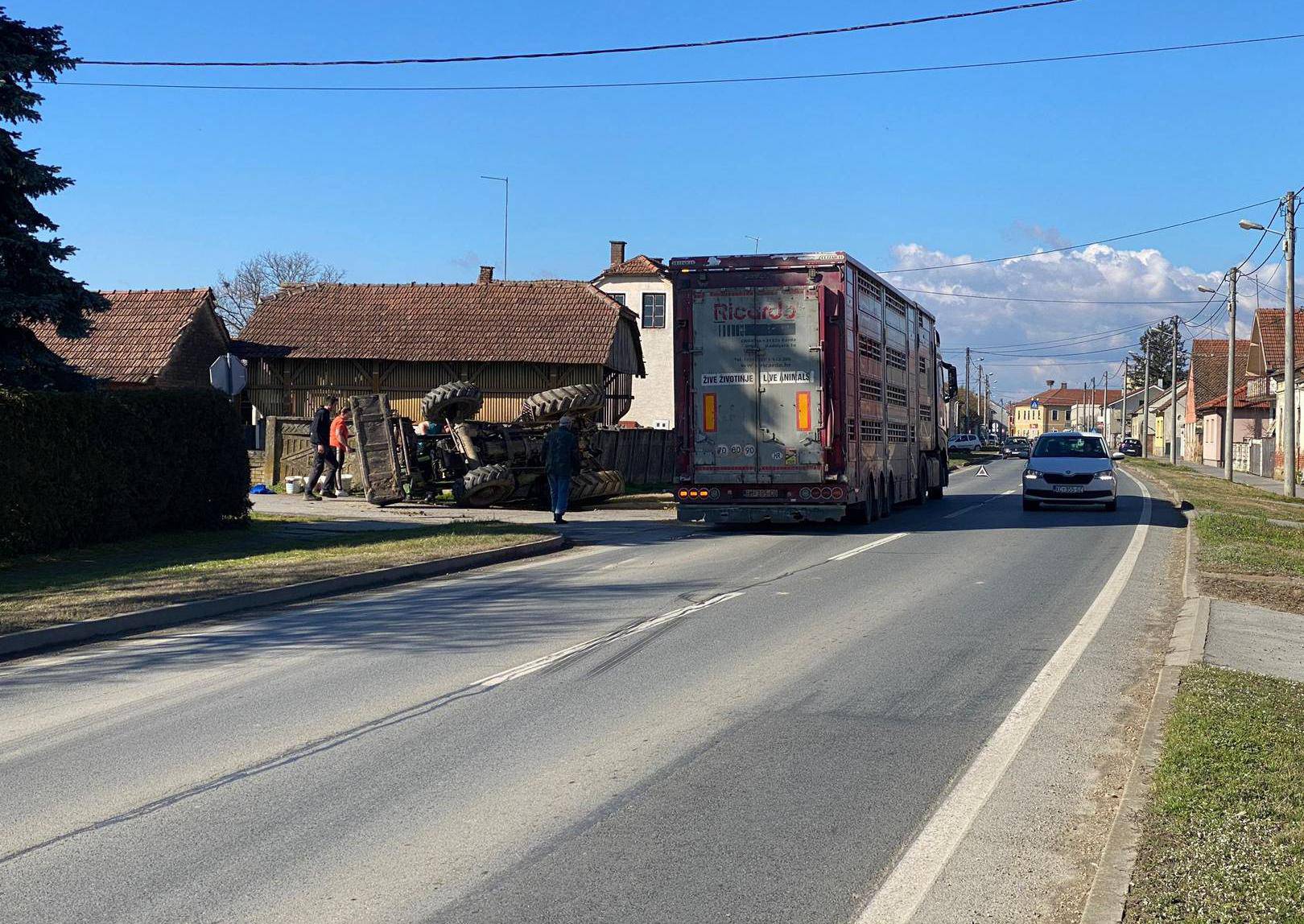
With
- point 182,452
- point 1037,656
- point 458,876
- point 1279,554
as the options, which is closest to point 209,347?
point 182,452

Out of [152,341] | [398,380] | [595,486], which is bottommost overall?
[595,486]

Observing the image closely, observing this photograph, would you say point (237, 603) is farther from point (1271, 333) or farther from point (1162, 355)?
point (1162, 355)

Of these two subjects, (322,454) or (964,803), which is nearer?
(964,803)

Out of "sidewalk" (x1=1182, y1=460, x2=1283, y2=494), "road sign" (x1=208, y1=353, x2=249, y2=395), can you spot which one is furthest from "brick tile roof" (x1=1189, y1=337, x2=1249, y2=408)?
"road sign" (x1=208, y1=353, x2=249, y2=395)

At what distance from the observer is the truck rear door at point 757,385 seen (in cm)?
2048

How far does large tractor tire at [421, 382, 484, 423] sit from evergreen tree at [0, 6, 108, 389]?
355 inches

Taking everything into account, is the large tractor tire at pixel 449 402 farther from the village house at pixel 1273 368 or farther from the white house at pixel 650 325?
the white house at pixel 650 325

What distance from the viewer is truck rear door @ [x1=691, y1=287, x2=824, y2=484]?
2048cm

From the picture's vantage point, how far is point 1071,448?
28.2 metres

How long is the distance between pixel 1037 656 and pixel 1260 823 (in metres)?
4.51

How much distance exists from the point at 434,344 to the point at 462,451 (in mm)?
19448

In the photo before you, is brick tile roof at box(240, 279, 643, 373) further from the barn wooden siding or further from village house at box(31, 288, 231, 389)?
village house at box(31, 288, 231, 389)

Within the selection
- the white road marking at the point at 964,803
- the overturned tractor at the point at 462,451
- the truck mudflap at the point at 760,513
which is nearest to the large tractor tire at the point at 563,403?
the overturned tractor at the point at 462,451

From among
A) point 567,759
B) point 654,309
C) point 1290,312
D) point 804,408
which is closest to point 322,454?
point 804,408
